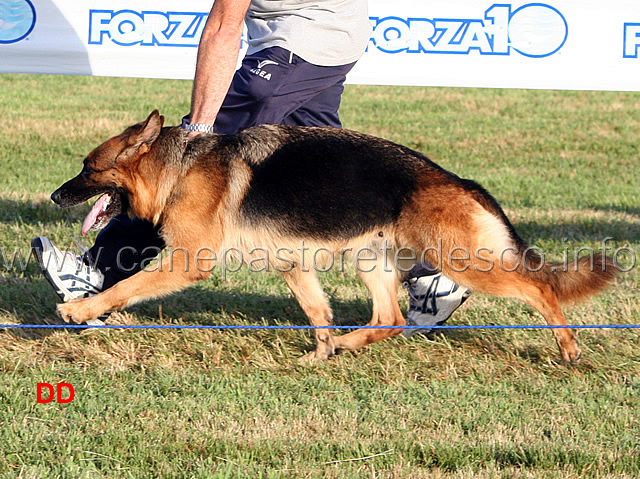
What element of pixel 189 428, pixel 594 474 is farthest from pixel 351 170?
pixel 594 474

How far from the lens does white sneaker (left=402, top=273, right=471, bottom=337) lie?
4.46m

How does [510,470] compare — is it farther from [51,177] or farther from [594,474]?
[51,177]

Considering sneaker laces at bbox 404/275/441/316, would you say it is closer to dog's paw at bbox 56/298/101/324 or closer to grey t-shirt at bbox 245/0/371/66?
grey t-shirt at bbox 245/0/371/66

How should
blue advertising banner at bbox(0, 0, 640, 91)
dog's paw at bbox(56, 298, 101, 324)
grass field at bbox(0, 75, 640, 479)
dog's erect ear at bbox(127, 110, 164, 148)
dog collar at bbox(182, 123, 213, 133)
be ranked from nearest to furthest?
grass field at bbox(0, 75, 640, 479) < dog's paw at bbox(56, 298, 101, 324) < dog's erect ear at bbox(127, 110, 164, 148) < dog collar at bbox(182, 123, 213, 133) < blue advertising banner at bbox(0, 0, 640, 91)

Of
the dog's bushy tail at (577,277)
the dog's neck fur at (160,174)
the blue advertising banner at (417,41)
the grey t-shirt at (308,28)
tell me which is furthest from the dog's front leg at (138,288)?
the blue advertising banner at (417,41)

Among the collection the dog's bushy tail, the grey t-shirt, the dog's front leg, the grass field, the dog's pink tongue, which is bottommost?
the grass field

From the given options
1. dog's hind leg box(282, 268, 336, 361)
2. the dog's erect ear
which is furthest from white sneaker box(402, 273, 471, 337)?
the dog's erect ear

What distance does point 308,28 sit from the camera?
13.8 feet

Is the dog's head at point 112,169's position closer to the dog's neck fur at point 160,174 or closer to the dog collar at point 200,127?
the dog's neck fur at point 160,174

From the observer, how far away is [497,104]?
52.0 feet

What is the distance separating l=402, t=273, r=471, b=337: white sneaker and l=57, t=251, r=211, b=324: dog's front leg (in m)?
1.30

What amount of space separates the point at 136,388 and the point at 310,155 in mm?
1333

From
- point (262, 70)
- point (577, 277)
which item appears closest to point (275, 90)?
point (262, 70)

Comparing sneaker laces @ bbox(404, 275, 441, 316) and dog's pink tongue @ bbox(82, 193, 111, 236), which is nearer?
dog's pink tongue @ bbox(82, 193, 111, 236)
